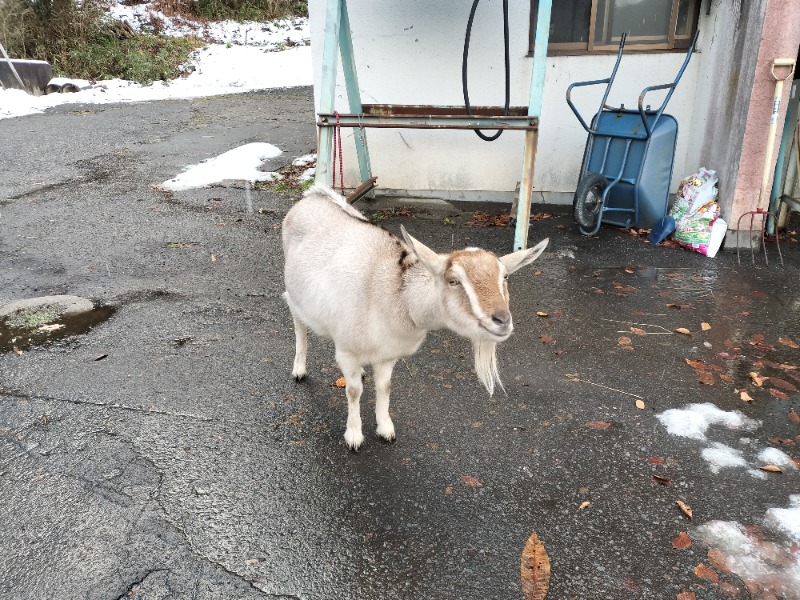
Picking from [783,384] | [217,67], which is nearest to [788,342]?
[783,384]

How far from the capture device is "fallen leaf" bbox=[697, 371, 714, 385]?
4.04 metres

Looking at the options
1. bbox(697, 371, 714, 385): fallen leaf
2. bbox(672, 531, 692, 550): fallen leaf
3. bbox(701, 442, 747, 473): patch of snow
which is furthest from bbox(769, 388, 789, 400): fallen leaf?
bbox(672, 531, 692, 550): fallen leaf

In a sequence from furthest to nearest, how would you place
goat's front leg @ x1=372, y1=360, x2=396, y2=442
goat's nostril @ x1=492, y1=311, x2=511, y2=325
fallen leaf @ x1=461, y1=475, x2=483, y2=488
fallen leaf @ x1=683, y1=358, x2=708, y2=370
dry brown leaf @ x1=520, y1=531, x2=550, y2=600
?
fallen leaf @ x1=683, y1=358, x2=708, y2=370
goat's front leg @ x1=372, y1=360, x2=396, y2=442
fallen leaf @ x1=461, y1=475, x2=483, y2=488
dry brown leaf @ x1=520, y1=531, x2=550, y2=600
goat's nostril @ x1=492, y1=311, x2=511, y2=325

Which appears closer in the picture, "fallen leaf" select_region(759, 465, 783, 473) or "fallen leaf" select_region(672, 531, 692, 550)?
"fallen leaf" select_region(672, 531, 692, 550)

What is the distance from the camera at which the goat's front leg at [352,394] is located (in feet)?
10.8

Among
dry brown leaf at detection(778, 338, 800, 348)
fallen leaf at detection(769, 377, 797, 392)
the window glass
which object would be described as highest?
the window glass

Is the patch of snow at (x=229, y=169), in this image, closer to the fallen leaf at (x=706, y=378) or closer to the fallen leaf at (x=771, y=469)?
the fallen leaf at (x=706, y=378)

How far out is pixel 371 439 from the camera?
3.60m

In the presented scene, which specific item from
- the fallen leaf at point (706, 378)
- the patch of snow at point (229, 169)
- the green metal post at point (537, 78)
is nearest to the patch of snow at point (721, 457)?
the fallen leaf at point (706, 378)

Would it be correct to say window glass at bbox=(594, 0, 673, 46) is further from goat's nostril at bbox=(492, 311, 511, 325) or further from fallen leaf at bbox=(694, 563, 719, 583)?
fallen leaf at bbox=(694, 563, 719, 583)

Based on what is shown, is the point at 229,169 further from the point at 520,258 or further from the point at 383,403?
the point at 520,258

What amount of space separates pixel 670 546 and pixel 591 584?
1.60 ft

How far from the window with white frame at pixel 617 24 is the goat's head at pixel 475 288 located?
5617mm

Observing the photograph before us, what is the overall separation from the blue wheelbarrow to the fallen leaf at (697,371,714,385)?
9.44 feet
